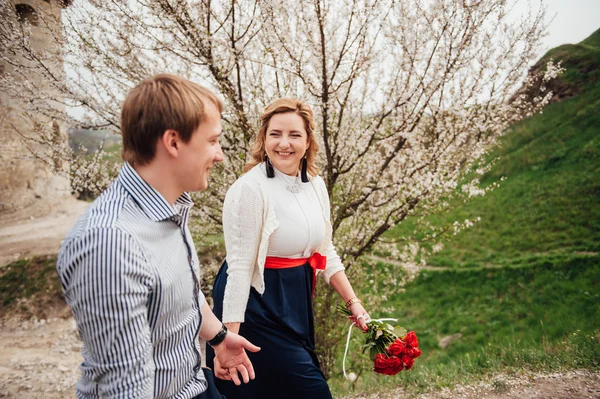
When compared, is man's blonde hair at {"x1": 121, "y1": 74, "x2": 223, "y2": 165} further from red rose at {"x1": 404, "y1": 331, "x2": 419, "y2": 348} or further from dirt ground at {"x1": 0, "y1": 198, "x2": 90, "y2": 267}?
dirt ground at {"x1": 0, "y1": 198, "x2": 90, "y2": 267}

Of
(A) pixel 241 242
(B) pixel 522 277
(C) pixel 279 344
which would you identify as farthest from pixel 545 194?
(A) pixel 241 242

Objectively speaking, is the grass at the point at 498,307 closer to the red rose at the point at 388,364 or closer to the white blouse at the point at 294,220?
the red rose at the point at 388,364

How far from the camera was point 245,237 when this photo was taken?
7.43 feet

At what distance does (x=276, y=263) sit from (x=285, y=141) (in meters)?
0.77

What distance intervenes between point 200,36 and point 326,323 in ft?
12.4

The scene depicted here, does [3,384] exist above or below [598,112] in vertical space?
below

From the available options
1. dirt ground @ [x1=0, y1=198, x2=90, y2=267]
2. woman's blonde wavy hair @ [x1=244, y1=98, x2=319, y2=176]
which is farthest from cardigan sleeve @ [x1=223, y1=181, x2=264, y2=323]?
dirt ground @ [x1=0, y1=198, x2=90, y2=267]

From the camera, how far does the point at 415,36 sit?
468 cm

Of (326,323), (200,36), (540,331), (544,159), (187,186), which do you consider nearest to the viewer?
(187,186)

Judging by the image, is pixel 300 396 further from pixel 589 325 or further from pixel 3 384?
pixel 589 325

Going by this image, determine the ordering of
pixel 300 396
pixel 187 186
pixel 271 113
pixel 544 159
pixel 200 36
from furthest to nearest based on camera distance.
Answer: pixel 544 159, pixel 200 36, pixel 271 113, pixel 300 396, pixel 187 186

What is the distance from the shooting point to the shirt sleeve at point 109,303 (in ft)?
3.30

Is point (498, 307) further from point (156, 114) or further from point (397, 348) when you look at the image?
point (156, 114)

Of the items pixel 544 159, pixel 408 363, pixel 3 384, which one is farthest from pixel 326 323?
pixel 544 159
